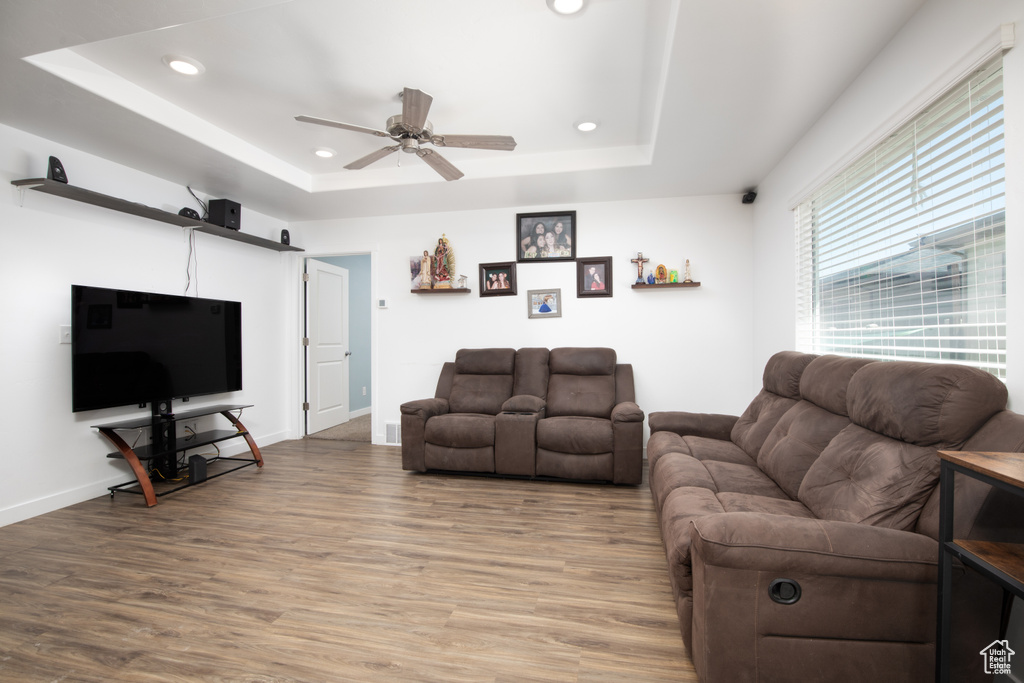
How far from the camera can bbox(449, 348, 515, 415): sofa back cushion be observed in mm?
4055

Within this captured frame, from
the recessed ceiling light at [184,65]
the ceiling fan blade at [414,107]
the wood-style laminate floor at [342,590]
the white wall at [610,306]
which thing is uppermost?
the recessed ceiling light at [184,65]

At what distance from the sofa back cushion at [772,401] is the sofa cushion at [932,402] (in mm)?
871

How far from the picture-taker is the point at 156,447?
3365 millimetres

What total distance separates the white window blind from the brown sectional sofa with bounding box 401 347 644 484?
1.56m

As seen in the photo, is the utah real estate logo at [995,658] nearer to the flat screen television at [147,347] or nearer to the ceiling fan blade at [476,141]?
the ceiling fan blade at [476,141]

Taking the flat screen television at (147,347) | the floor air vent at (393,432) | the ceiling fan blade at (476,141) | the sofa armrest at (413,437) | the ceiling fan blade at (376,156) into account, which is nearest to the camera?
the ceiling fan blade at (476,141)

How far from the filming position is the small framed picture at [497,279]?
447cm

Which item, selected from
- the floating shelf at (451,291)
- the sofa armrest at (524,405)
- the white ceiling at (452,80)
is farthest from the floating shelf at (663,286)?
the floating shelf at (451,291)

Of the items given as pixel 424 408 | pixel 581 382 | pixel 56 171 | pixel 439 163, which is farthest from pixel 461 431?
pixel 56 171

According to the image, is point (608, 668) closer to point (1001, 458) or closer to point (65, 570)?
point (1001, 458)

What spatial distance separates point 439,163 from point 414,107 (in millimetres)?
549

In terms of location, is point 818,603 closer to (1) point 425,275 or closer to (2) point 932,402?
(2) point 932,402

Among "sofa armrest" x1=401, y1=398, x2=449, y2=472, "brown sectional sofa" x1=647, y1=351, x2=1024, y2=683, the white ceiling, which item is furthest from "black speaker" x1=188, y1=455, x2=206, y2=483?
"brown sectional sofa" x1=647, y1=351, x2=1024, y2=683

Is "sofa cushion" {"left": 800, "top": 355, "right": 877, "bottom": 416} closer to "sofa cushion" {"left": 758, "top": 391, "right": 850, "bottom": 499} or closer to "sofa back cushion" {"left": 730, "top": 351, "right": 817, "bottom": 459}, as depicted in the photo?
"sofa cushion" {"left": 758, "top": 391, "right": 850, "bottom": 499}
